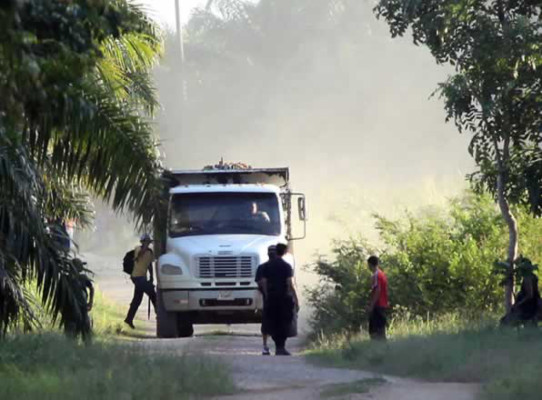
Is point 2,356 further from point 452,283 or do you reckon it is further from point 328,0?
point 328,0

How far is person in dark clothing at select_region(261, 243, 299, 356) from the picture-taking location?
18938mm

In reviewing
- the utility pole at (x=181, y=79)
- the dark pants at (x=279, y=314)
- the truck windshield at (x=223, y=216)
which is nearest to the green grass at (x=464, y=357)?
the dark pants at (x=279, y=314)

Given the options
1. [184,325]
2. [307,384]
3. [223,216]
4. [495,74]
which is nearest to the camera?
[307,384]

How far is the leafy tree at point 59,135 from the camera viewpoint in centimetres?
847

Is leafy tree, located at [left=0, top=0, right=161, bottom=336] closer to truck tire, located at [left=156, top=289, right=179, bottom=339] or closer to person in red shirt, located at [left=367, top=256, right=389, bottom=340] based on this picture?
person in red shirt, located at [left=367, top=256, right=389, bottom=340]

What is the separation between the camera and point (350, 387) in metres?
12.7

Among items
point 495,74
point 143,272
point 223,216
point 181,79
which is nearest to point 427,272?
point 223,216

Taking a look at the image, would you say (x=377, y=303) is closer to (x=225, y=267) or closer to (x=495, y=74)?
(x=495, y=74)

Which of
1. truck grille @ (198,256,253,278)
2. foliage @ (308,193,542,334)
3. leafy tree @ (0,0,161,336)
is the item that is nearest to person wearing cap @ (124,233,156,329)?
truck grille @ (198,256,253,278)

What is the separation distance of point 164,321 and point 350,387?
10.5m

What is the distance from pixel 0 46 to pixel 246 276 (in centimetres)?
1429

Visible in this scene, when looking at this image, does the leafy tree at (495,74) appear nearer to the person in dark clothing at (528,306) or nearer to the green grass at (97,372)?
the person in dark clothing at (528,306)

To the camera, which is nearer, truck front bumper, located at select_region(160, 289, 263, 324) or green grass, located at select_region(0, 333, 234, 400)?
green grass, located at select_region(0, 333, 234, 400)

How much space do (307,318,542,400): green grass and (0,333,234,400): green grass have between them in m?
2.31
